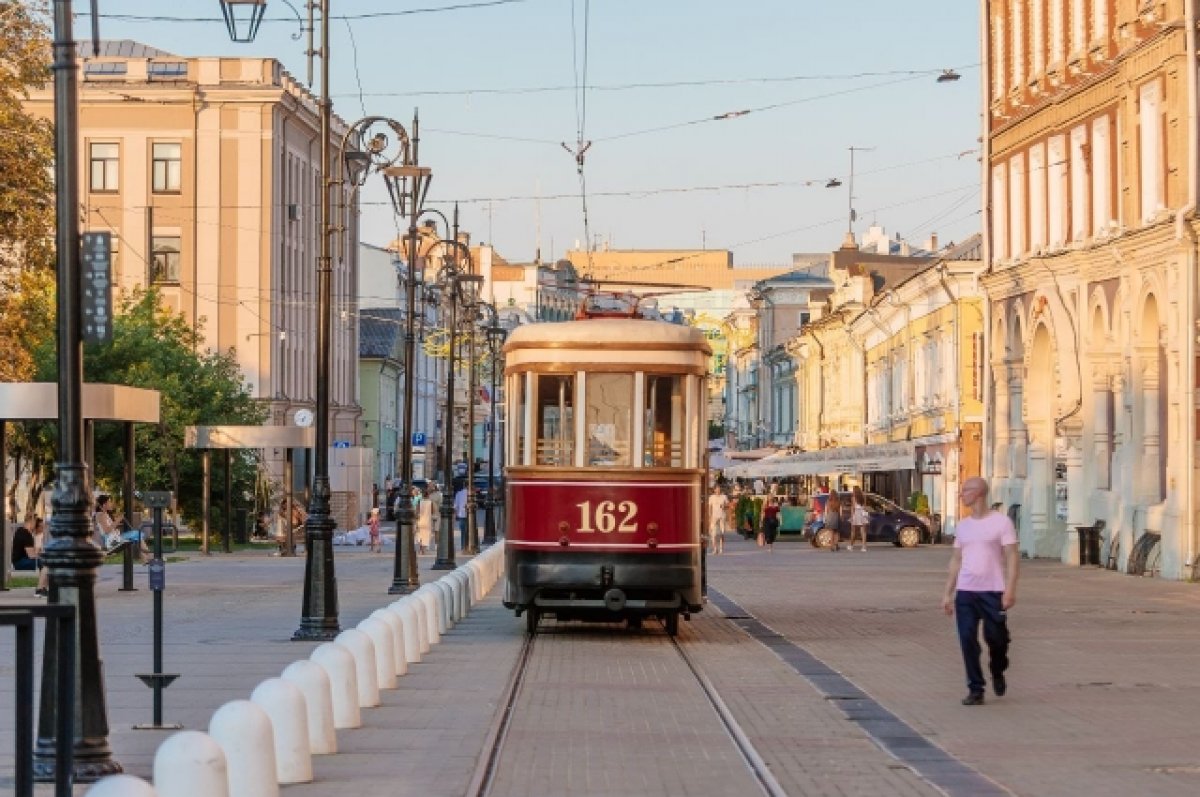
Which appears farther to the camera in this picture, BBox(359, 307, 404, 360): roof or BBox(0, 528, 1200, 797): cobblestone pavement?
BBox(359, 307, 404, 360): roof

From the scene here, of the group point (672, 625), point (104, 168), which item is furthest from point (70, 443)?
point (104, 168)

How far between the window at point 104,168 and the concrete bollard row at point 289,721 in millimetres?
58791

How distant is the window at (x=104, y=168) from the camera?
78.9 metres

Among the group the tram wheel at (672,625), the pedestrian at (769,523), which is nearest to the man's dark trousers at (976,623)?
the tram wheel at (672,625)

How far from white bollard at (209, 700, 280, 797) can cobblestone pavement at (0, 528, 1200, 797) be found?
1.34 metres

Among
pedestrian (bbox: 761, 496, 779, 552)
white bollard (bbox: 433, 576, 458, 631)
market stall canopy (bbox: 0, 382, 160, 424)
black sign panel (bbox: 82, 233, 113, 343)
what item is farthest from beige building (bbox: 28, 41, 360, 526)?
black sign panel (bbox: 82, 233, 113, 343)

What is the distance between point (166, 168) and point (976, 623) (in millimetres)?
63889

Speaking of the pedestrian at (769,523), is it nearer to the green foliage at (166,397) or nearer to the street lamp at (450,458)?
the green foliage at (166,397)

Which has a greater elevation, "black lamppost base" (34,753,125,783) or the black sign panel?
the black sign panel

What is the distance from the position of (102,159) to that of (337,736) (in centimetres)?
6613

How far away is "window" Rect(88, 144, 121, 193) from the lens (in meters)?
78.9

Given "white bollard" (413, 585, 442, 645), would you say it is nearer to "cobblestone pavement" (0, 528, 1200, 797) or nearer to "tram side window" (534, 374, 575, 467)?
"cobblestone pavement" (0, 528, 1200, 797)

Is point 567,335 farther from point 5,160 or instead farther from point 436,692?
point 5,160

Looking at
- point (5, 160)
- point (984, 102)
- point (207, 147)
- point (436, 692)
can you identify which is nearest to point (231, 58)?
point (207, 147)
